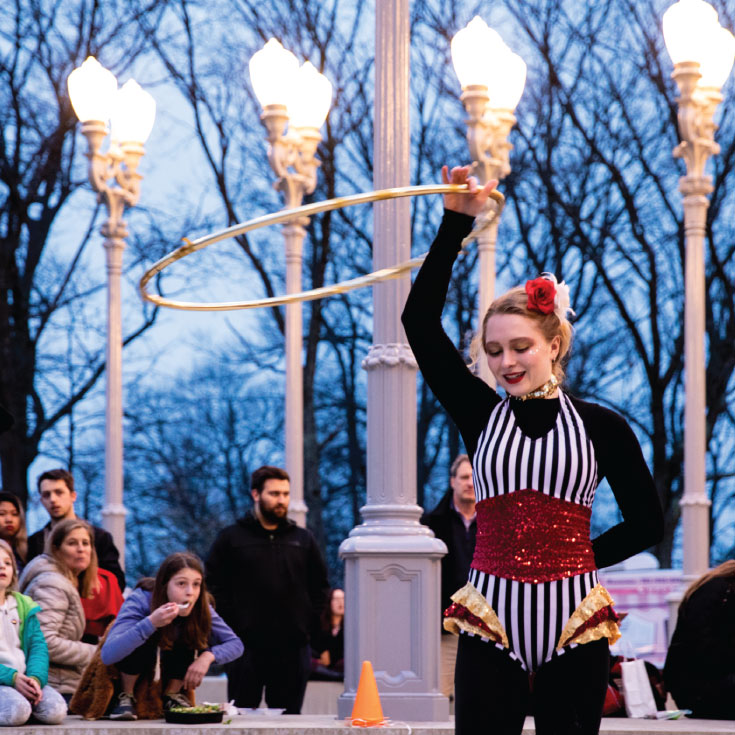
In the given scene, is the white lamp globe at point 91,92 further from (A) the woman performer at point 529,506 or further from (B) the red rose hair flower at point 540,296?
(B) the red rose hair flower at point 540,296

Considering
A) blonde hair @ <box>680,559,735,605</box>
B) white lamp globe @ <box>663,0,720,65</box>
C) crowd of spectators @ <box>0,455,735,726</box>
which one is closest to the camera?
crowd of spectators @ <box>0,455,735,726</box>

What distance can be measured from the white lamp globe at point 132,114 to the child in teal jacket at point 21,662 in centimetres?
583

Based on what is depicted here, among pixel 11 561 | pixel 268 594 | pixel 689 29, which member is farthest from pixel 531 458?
pixel 689 29

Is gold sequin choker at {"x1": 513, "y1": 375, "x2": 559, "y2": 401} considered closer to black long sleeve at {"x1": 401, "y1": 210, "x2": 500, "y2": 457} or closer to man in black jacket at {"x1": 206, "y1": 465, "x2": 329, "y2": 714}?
black long sleeve at {"x1": 401, "y1": 210, "x2": 500, "y2": 457}

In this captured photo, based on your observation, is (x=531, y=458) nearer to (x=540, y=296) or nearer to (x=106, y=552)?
(x=540, y=296)

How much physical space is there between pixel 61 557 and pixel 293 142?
19.0 ft

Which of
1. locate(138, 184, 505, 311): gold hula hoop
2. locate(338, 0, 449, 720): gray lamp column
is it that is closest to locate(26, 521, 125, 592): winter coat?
locate(338, 0, 449, 720): gray lamp column

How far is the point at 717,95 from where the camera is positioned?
13484 mm

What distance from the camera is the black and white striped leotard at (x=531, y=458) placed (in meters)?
3.89

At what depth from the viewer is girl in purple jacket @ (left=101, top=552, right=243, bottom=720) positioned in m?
Answer: 8.91

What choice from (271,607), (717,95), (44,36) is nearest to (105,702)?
(271,607)

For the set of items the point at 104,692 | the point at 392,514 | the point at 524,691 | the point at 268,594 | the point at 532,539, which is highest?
the point at 532,539

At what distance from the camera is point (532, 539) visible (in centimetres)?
393

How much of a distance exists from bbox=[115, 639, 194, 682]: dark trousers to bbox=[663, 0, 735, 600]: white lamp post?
18.7ft
